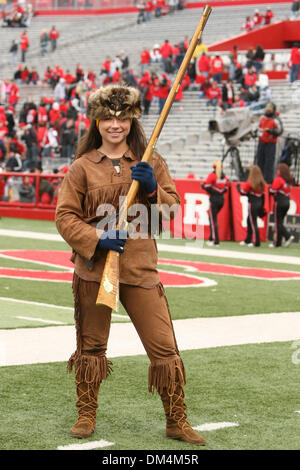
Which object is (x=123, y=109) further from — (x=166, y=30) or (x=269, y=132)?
(x=166, y=30)

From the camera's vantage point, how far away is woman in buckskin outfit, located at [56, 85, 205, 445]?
18.3 feet

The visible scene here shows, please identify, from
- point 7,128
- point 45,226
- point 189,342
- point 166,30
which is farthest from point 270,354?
point 166,30

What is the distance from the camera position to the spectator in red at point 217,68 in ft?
A: 102

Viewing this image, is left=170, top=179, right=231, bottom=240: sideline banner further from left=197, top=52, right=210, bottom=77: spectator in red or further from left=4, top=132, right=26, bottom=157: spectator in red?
left=197, top=52, right=210, bottom=77: spectator in red

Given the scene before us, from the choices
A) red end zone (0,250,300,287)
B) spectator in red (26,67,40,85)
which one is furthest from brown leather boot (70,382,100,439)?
spectator in red (26,67,40,85)

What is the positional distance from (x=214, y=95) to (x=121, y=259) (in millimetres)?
25035

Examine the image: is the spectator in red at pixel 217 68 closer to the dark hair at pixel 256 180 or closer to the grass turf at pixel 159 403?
the dark hair at pixel 256 180

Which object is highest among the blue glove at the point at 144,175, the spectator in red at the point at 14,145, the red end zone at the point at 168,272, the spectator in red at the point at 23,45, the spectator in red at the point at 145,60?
the spectator in red at the point at 23,45

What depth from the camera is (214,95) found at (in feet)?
99.2

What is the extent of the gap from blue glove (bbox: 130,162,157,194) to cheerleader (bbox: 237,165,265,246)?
1319 cm

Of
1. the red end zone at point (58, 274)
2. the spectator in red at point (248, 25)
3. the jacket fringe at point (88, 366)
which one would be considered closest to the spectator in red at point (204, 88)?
the spectator in red at point (248, 25)

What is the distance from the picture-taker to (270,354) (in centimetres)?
832

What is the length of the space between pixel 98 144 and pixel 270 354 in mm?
3110

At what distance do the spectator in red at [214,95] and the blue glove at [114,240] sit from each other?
24.9m
